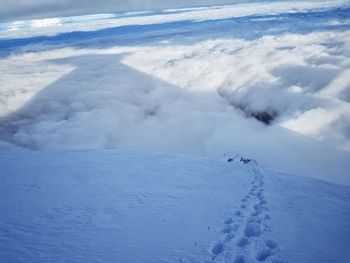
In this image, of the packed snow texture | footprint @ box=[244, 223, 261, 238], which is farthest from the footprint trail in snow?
the packed snow texture

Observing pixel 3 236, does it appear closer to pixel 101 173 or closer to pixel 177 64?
pixel 101 173

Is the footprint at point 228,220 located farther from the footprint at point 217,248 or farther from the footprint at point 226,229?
the footprint at point 217,248

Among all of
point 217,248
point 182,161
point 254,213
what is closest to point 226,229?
point 217,248

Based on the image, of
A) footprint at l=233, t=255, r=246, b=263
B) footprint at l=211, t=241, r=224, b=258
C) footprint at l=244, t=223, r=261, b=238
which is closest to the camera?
footprint at l=233, t=255, r=246, b=263

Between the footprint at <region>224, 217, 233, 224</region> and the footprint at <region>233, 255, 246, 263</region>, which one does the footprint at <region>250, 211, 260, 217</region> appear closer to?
the footprint at <region>224, 217, 233, 224</region>

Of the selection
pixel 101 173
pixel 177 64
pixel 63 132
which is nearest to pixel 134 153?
pixel 101 173

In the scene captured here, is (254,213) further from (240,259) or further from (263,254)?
(240,259)
